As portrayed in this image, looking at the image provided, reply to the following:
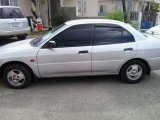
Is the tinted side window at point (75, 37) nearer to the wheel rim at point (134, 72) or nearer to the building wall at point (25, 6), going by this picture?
the wheel rim at point (134, 72)

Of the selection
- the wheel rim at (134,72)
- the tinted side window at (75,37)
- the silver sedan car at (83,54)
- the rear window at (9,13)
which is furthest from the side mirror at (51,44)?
the rear window at (9,13)

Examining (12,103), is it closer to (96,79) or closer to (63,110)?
(63,110)

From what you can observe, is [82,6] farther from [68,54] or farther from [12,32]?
[68,54]

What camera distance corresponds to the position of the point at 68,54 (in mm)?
4570

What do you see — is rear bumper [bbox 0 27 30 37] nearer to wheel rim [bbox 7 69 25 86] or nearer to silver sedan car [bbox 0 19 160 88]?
silver sedan car [bbox 0 19 160 88]

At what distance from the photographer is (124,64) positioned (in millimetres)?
4887

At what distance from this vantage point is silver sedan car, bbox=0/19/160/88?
457cm

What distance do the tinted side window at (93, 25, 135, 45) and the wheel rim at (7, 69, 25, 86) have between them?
1981 mm

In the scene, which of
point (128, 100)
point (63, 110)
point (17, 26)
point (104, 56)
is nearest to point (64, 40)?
point (104, 56)

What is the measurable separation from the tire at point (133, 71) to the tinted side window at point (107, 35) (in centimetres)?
65

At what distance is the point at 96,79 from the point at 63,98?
4.34 feet

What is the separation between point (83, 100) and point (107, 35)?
1.68 metres

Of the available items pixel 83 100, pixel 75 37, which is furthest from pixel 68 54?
pixel 83 100

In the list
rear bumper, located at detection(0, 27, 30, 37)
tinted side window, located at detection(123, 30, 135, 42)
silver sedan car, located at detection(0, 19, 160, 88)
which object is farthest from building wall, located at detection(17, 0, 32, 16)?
tinted side window, located at detection(123, 30, 135, 42)
